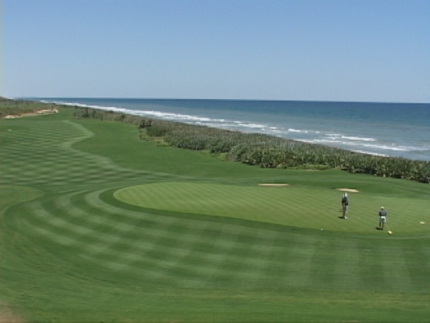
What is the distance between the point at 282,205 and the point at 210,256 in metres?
7.30

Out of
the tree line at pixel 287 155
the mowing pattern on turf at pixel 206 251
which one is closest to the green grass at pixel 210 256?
the mowing pattern on turf at pixel 206 251

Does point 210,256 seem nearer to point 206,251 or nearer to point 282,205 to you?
point 206,251

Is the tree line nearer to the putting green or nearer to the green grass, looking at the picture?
the green grass

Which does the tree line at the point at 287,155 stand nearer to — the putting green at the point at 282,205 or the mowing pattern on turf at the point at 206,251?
the putting green at the point at 282,205

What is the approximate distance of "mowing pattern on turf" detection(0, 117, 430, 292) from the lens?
18.8 meters

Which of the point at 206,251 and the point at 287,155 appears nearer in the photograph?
the point at 206,251

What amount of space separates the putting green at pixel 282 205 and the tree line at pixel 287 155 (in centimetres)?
1733

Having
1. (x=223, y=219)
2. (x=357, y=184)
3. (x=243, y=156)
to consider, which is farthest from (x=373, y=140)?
(x=223, y=219)

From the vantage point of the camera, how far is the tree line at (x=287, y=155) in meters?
46.5

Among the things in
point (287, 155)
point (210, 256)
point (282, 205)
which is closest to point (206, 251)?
point (210, 256)

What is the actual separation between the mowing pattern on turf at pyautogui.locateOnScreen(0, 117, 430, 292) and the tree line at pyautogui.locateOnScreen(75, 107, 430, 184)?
83.9 ft

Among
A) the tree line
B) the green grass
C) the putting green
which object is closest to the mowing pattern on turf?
the green grass

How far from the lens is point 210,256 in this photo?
2088cm

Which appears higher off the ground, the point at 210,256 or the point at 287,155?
the point at 287,155
